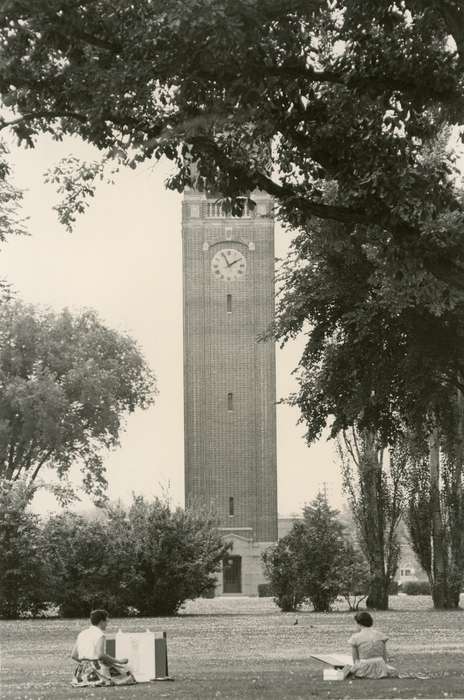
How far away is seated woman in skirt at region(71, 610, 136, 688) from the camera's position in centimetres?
1356

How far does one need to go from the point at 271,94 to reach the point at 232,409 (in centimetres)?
5431

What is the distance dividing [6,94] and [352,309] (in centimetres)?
1571

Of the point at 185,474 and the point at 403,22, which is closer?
the point at 403,22

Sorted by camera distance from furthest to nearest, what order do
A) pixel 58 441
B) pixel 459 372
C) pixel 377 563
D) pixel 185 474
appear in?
1. pixel 185 474
2. pixel 58 441
3. pixel 377 563
4. pixel 459 372

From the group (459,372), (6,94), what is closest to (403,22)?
(6,94)

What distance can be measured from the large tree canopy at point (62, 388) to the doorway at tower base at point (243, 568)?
1142 centimetres

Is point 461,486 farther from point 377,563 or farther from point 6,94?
point 6,94

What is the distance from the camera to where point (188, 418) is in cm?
6681

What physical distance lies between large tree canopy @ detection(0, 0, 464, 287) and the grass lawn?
4858 millimetres

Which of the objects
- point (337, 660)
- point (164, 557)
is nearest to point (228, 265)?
point (164, 557)

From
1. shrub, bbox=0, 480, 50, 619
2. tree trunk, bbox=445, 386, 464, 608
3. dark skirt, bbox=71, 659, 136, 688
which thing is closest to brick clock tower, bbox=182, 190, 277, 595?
tree trunk, bbox=445, 386, 464, 608

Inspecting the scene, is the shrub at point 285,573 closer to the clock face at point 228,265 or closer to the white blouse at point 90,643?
the white blouse at point 90,643

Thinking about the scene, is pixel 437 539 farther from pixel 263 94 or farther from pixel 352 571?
pixel 263 94

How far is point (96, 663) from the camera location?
44.7 feet
